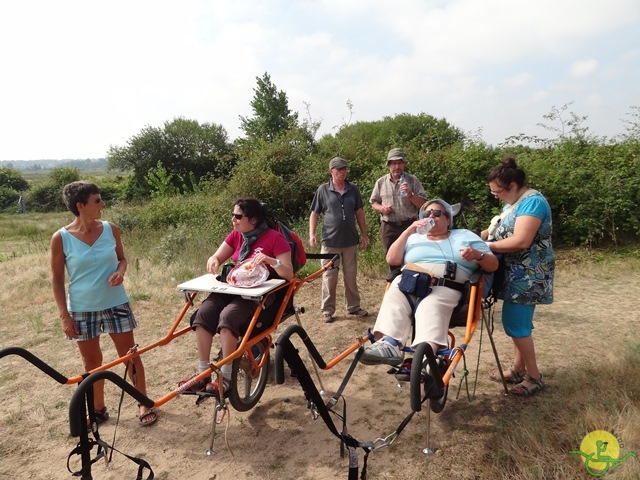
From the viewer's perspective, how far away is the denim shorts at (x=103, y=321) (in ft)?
10.3

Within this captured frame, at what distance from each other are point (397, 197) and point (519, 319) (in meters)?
2.14

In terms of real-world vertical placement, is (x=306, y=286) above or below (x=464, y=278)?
below

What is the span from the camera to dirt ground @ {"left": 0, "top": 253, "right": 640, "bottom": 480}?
8.95ft

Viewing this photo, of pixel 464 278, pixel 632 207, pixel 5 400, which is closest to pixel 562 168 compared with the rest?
pixel 632 207

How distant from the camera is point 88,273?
10.2ft

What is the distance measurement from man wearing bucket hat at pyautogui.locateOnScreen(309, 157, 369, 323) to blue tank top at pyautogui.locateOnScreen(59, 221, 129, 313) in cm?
223

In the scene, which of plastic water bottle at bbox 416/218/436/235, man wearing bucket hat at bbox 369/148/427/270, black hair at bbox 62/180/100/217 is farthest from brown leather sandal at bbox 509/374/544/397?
black hair at bbox 62/180/100/217

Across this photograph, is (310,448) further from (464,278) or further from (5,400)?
(5,400)

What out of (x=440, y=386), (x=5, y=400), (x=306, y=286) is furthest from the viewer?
(x=306, y=286)

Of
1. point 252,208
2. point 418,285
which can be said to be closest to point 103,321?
point 252,208

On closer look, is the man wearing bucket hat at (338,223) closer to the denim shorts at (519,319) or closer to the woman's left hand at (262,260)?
the woman's left hand at (262,260)

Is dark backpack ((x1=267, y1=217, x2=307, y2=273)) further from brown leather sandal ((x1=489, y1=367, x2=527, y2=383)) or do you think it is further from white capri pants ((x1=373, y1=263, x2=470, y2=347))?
brown leather sandal ((x1=489, y1=367, x2=527, y2=383))

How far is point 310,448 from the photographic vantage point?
2.90m

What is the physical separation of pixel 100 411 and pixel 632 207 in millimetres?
7921
